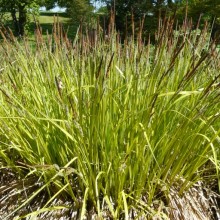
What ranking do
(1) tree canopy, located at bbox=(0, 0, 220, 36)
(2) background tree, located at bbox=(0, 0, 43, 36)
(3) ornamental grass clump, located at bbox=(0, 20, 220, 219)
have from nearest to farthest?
(3) ornamental grass clump, located at bbox=(0, 20, 220, 219) → (1) tree canopy, located at bbox=(0, 0, 220, 36) → (2) background tree, located at bbox=(0, 0, 43, 36)

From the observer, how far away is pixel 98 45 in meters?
2.11

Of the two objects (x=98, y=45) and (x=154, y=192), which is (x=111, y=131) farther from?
(x=98, y=45)

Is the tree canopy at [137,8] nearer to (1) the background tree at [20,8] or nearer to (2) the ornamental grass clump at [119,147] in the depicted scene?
(1) the background tree at [20,8]

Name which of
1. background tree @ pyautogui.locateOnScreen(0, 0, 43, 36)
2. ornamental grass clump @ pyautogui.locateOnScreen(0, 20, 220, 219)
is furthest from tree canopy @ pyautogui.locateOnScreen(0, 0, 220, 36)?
ornamental grass clump @ pyautogui.locateOnScreen(0, 20, 220, 219)

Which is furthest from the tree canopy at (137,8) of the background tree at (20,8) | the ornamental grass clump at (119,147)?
the ornamental grass clump at (119,147)

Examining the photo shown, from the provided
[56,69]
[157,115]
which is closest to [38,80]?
[56,69]

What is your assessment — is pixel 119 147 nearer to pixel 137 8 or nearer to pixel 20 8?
pixel 137 8

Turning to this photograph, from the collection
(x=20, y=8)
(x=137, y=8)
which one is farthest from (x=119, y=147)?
(x=20, y=8)

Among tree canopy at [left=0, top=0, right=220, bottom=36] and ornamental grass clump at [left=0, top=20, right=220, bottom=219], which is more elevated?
ornamental grass clump at [left=0, top=20, right=220, bottom=219]

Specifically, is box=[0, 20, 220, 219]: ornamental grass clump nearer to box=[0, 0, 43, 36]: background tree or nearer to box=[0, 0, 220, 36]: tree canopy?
box=[0, 0, 220, 36]: tree canopy

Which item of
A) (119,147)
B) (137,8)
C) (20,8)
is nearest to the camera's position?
(119,147)

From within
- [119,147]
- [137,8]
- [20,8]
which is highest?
[119,147]

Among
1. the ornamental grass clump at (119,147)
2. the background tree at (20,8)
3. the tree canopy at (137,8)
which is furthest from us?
the background tree at (20,8)

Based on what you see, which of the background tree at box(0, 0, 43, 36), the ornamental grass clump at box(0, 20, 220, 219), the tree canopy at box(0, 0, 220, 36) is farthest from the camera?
the background tree at box(0, 0, 43, 36)
